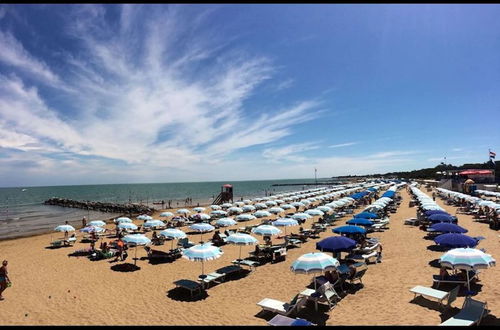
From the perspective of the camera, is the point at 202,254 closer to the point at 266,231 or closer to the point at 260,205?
the point at 266,231

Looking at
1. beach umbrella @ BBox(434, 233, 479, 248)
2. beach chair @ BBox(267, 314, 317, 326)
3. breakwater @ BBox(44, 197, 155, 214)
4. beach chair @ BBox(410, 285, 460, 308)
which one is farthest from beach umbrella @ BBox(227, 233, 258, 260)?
breakwater @ BBox(44, 197, 155, 214)

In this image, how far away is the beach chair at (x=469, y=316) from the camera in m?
6.71

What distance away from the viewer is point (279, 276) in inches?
460

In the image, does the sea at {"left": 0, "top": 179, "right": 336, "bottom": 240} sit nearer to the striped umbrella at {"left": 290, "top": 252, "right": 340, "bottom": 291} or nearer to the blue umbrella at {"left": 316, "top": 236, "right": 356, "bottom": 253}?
the blue umbrella at {"left": 316, "top": 236, "right": 356, "bottom": 253}

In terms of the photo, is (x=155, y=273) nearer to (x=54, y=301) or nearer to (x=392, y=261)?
(x=54, y=301)

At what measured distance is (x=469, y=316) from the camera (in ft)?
22.7

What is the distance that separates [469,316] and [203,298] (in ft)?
23.9

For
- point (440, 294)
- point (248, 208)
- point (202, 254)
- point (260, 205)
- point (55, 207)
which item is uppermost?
point (202, 254)

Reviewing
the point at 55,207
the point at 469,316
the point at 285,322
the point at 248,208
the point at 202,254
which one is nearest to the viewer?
the point at 469,316

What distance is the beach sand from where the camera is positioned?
26.9 feet

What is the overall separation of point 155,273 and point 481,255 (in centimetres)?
1172

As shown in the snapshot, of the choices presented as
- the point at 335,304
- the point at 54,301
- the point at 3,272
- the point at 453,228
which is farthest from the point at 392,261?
the point at 3,272

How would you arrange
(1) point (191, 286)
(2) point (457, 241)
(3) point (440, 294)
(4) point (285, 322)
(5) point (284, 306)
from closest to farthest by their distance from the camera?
(4) point (285, 322) → (5) point (284, 306) → (3) point (440, 294) → (1) point (191, 286) → (2) point (457, 241)

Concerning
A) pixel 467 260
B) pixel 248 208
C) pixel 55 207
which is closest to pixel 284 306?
pixel 467 260
